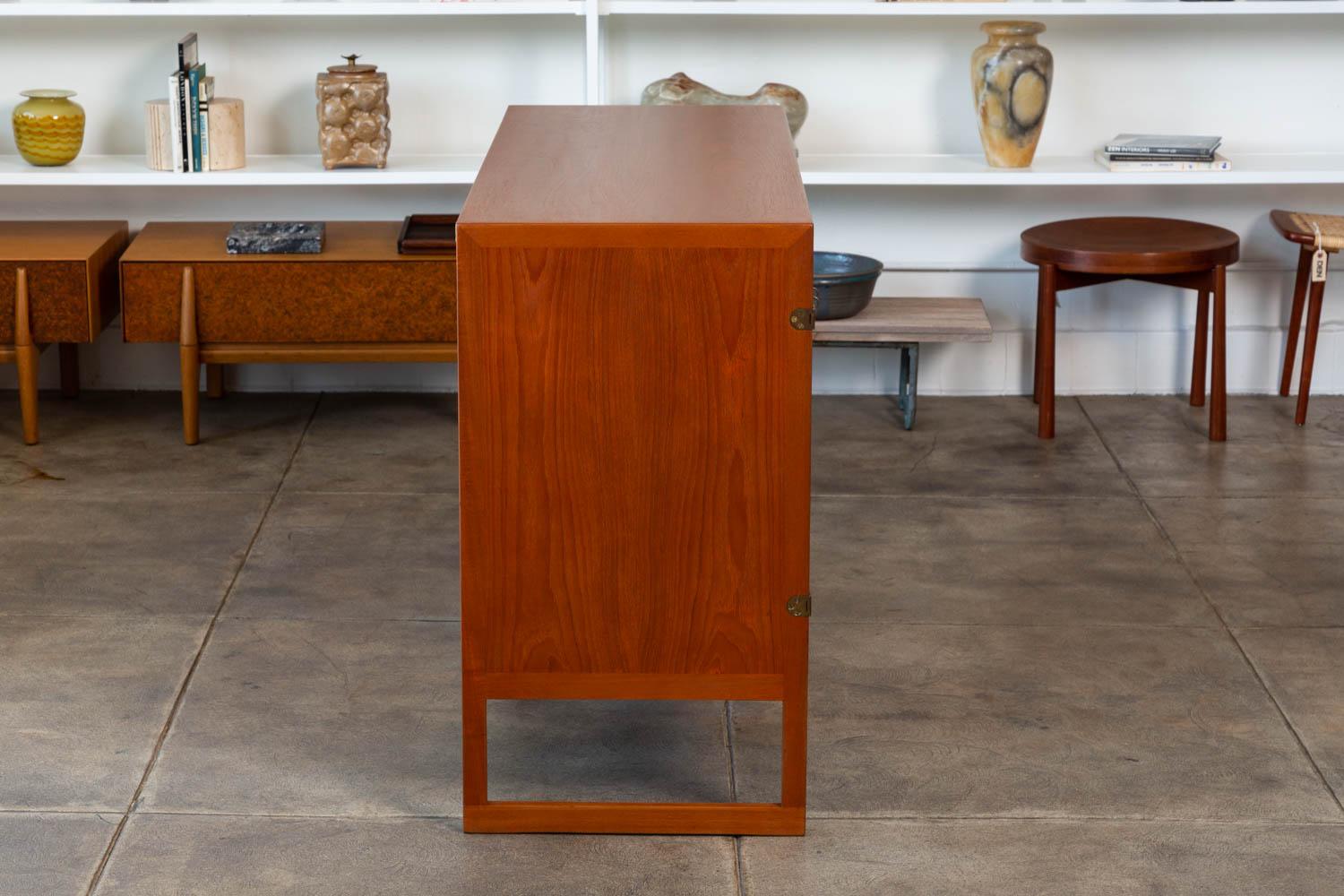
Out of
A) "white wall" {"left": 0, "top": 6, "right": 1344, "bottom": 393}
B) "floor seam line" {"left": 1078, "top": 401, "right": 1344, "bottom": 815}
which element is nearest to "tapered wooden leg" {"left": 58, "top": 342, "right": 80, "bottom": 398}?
"white wall" {"left": 0, "top": 6, "right": 1344, "bottom": 393}

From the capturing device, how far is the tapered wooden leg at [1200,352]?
4.52 meters

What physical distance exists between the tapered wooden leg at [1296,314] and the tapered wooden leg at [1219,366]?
12.4 inches

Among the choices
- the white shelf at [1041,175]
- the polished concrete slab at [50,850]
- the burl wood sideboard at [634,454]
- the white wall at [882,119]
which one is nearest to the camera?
the burl wood sideboard at [634,454]

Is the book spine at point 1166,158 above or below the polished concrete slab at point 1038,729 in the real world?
above

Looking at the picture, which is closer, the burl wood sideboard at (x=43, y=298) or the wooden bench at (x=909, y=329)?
the burl wood sideboard at (x=43, y=298)

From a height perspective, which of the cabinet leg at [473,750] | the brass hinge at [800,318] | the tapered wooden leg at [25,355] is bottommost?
the cabinet leg at [473,750]

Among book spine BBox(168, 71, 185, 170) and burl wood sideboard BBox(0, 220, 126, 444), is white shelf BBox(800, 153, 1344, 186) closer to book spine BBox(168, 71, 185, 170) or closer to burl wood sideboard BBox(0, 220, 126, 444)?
book spine BBox(168, 71, 185, 170)

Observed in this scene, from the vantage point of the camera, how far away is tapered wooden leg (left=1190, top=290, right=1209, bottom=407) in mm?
4520

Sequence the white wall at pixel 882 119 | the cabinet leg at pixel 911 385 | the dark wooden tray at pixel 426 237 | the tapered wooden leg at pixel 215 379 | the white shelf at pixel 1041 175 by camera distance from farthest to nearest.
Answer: the tapered wooden leg at pixel 215 379
the white wall at pixel 882 119
the cabinet leg at pixel 911 385
the white shelf at pixel 1041 175
the dark wooden tray at pixel 426 237

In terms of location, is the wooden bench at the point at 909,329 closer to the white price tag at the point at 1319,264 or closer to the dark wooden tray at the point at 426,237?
the white price tag at the point at 1319,264

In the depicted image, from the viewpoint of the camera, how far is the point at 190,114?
4.31 metres

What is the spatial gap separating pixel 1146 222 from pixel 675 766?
241 centimetres

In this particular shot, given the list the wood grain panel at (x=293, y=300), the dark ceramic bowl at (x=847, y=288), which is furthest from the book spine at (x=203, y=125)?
the dark ceramic bowl at (x=847, y=288)

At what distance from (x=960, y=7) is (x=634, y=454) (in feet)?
7.71
